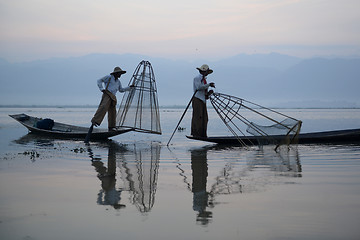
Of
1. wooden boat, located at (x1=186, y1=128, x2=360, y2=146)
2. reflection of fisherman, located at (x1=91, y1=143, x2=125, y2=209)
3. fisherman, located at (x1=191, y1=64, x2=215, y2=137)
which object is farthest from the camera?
wooden boat, located at (x1=186, y1=128, x2=360, y2=146)

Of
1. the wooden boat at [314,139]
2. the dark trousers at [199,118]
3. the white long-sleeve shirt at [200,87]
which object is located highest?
the white long-sleeve shirt at [200,87]

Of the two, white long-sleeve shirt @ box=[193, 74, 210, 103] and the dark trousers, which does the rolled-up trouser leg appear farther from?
white long-sleeve shirt @ box=[193, 74, 210, 103]

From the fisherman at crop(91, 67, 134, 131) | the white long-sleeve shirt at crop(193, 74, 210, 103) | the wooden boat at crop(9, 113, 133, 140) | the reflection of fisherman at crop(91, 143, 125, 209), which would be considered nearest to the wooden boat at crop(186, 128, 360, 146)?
the white long-sleeve shirt at crop(193, 74, 210, 103)

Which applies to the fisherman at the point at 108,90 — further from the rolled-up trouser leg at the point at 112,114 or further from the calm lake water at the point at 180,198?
the calm lake water at the point at 180,198

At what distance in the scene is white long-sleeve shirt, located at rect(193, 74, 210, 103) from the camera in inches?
380

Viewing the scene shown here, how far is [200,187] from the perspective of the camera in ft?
16.2

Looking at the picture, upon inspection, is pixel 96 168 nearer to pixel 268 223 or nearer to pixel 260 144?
pixel 268 223

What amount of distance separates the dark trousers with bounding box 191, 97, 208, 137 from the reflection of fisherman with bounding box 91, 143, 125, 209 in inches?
117

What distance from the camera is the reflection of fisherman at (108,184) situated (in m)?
4.15

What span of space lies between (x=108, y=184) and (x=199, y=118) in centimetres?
516

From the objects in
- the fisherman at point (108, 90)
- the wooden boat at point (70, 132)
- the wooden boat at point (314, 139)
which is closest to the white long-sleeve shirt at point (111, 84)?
the fisherman at point (108, 90)

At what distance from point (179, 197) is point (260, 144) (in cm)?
548

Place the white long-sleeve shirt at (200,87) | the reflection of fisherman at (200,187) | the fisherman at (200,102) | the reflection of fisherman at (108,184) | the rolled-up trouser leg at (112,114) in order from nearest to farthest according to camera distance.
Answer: the reflection of fisherman at (200,187) < the reflection of fisherman at (108,184) < the white long-sleeve shirt at (200,87) < the fisherman at (200,102) < the rolled-up trouser leg at (112,114)

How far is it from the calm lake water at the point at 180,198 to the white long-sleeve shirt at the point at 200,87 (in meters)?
2.59
